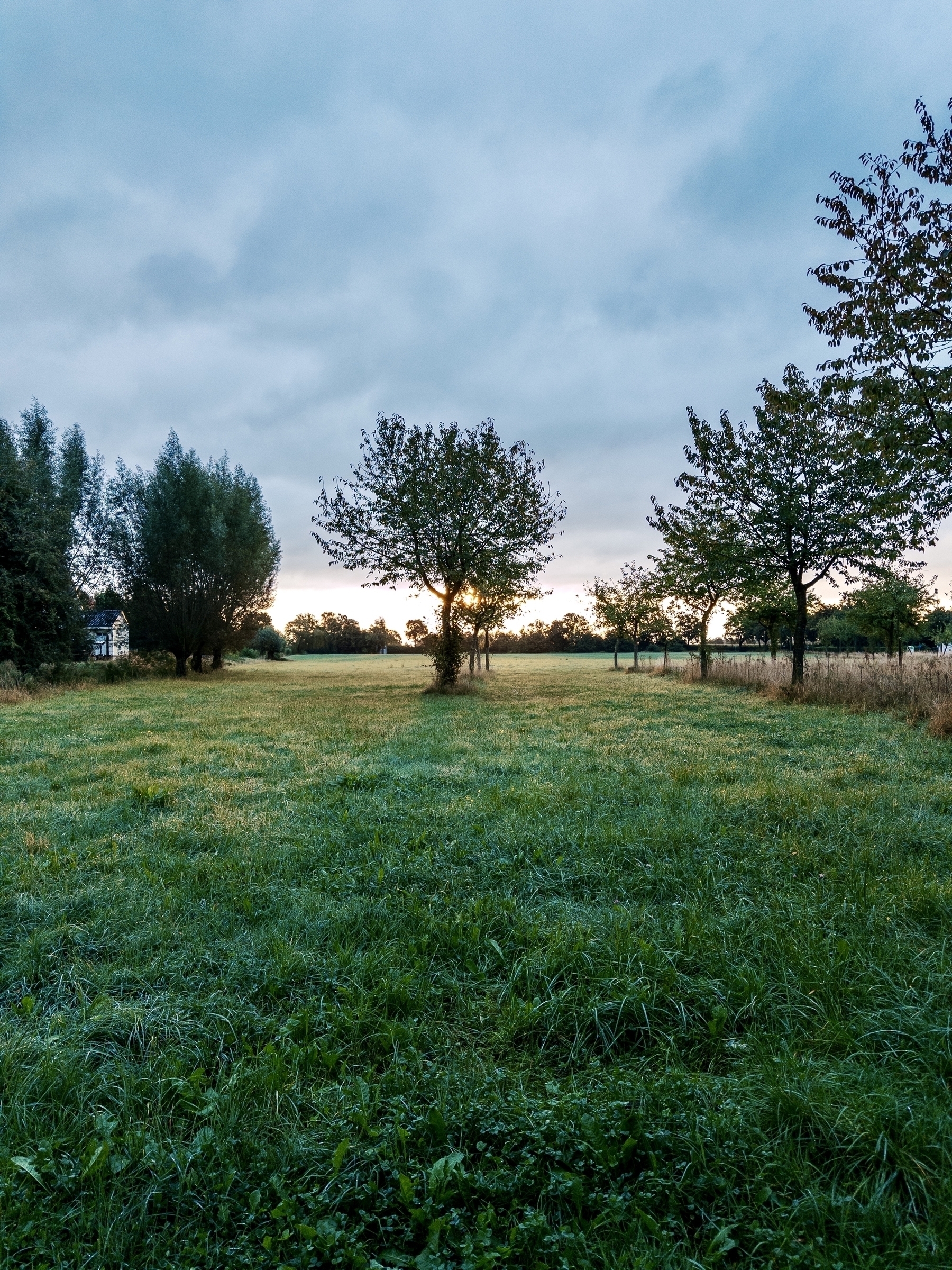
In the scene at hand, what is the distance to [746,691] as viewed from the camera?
21078 mm

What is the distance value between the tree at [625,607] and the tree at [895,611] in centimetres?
1142

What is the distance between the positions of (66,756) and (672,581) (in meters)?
20.2

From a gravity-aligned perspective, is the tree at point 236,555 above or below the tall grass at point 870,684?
above

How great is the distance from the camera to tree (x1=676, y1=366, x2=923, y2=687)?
52.3 feet

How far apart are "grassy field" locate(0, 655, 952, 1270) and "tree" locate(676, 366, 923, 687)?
12419mm

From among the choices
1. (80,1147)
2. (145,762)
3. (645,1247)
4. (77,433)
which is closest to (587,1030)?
(645,1247)

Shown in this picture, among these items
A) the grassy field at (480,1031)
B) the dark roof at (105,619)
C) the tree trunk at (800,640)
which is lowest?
the grassy field at (480,1031)

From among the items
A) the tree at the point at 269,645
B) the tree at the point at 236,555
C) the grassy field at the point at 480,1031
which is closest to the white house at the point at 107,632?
the tree at the point at 236,555

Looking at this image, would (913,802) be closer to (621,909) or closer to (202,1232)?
(621,909)

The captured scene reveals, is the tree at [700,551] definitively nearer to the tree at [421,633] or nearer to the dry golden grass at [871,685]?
the dry golden grass at [871,685]

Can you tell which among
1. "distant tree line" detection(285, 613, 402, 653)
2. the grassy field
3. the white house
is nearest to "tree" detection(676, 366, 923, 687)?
the grassy field

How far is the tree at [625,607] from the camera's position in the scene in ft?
127

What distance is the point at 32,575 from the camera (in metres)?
20.2

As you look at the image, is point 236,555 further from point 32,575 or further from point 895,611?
point 895,611
